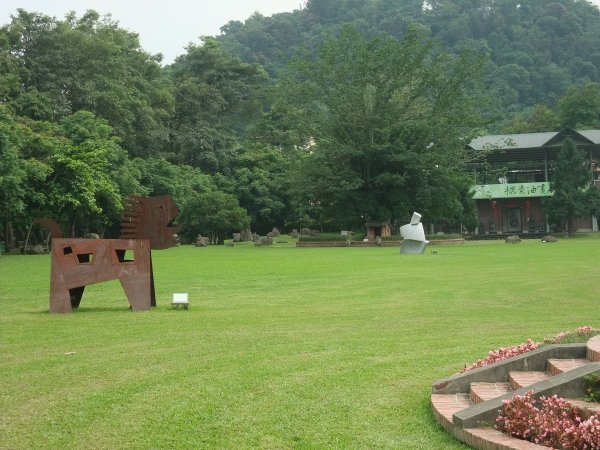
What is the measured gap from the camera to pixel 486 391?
20.0ft

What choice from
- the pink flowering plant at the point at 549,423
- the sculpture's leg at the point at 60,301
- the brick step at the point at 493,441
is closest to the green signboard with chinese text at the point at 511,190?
the sculpture's leg at the point at 60,301

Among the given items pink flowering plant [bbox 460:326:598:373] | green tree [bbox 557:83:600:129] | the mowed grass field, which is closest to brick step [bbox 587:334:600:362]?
pink flowering plant [bbox 460:326:598:373]

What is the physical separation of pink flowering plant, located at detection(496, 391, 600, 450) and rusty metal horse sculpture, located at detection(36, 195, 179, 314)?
29.7 ft

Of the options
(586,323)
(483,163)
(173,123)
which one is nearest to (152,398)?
(586,323)

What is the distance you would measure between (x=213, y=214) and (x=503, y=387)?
4463 cm

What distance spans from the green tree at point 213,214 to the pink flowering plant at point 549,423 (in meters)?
45.0

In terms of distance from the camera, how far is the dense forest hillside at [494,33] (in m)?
89.7

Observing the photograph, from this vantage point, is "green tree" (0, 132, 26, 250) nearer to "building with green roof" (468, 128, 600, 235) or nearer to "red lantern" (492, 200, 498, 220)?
"building with green roof" (468, 128, 600, 235)

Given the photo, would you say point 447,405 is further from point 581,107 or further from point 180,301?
point 581,107

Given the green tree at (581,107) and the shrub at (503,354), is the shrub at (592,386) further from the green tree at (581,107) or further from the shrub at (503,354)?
the green tree at (581,107)

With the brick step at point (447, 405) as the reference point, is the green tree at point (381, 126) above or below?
above

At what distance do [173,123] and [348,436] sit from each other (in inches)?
2487

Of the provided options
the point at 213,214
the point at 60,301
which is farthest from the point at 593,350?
the point at 213,214

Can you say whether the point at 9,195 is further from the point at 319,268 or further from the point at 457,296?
the point at 457,296
